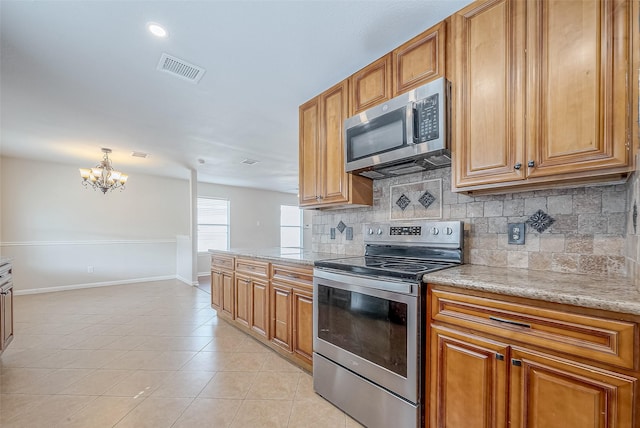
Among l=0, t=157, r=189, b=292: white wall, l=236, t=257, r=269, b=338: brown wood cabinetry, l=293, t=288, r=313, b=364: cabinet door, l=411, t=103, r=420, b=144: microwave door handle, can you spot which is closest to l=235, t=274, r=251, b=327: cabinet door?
l=236, t=257, r=269, b=338: brown wood cabinetry

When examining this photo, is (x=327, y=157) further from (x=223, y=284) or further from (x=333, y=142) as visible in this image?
(x=223, y=284)

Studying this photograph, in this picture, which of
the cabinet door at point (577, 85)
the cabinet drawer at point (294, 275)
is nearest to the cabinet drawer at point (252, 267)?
the cabinet drawer at point (294, 275)

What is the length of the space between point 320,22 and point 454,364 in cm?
199

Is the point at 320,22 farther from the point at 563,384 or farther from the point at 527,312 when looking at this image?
the point at 563,384

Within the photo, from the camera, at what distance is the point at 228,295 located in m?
3.20

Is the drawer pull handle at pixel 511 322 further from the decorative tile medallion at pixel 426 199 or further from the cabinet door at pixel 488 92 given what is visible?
the decorative tile medallion at pixel 426 199

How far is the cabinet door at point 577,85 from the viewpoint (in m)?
1.11

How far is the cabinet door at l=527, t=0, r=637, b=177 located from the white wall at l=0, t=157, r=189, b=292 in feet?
22.2

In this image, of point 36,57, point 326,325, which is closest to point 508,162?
point 326,325

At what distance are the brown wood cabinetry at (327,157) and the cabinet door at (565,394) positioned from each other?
4.87ft

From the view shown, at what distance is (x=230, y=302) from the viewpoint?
10.3 feet

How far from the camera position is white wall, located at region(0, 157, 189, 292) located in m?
4.73

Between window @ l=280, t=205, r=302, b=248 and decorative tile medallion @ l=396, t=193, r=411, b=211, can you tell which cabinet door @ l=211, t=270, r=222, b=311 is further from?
window @ l=280, t=205, r=302, b=248

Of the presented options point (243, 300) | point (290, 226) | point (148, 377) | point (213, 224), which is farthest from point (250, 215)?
point (148, 377)
